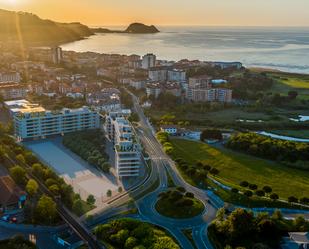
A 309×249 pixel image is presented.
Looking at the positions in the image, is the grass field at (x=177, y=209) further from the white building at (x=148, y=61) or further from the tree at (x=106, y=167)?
the white building at (x=148, y=61)

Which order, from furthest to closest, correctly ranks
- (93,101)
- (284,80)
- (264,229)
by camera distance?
(284,80) → (93,101) → (264,229)

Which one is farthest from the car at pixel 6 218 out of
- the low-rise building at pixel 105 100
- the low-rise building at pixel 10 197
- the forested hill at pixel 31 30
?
the forested hill at pixel 31 30

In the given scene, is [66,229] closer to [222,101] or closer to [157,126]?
[157,126]

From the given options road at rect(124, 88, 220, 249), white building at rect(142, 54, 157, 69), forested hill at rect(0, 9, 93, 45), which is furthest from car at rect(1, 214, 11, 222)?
forested hill at rect(0, 9, 93, 45)

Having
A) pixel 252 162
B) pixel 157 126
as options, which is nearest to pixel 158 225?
pixel 252 162

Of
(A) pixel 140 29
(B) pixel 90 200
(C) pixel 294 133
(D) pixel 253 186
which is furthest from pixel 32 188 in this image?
(A) pixel 140 29
